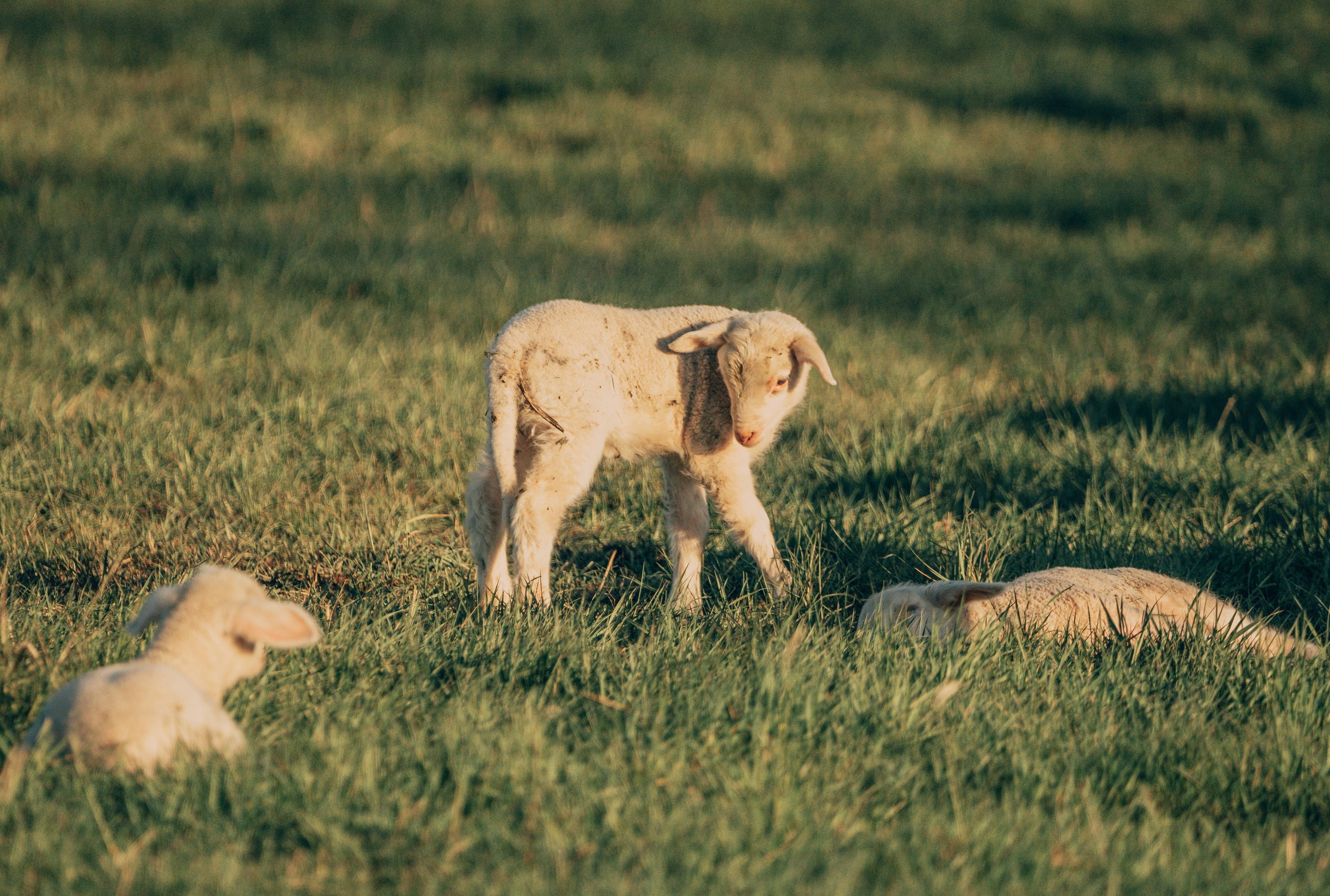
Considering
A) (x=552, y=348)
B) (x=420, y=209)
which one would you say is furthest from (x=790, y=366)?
(x=420, y=209)

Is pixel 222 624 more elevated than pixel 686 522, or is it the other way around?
pixel 222 624

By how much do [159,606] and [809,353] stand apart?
6.88 feet

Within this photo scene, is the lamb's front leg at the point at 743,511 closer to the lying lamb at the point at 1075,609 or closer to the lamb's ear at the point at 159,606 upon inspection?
the lying lamb at the point at 1075,609

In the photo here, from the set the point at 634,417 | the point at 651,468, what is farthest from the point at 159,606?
the point at 651,468

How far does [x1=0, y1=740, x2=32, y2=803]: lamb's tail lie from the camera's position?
7.17 ft

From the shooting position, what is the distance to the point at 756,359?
3.75m

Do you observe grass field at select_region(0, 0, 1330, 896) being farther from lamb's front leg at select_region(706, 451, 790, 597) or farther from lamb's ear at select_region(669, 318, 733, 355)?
lamb's ear at select_region(669, 318, 733, 355)

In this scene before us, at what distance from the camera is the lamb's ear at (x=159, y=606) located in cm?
258

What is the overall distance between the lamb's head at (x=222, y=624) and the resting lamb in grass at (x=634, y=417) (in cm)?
106

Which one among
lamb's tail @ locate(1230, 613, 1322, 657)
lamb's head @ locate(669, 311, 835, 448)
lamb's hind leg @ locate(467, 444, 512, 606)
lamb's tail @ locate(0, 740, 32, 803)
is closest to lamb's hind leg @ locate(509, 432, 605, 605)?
lamb's hind leg @ locate(467, 444, 512, 606)

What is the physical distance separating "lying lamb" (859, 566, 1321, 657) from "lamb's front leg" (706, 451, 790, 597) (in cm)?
41

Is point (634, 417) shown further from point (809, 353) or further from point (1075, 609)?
point (1075, 609)

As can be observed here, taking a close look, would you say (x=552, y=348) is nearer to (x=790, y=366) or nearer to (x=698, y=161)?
(x=790, y=366)

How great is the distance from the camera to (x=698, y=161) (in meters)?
10.9
